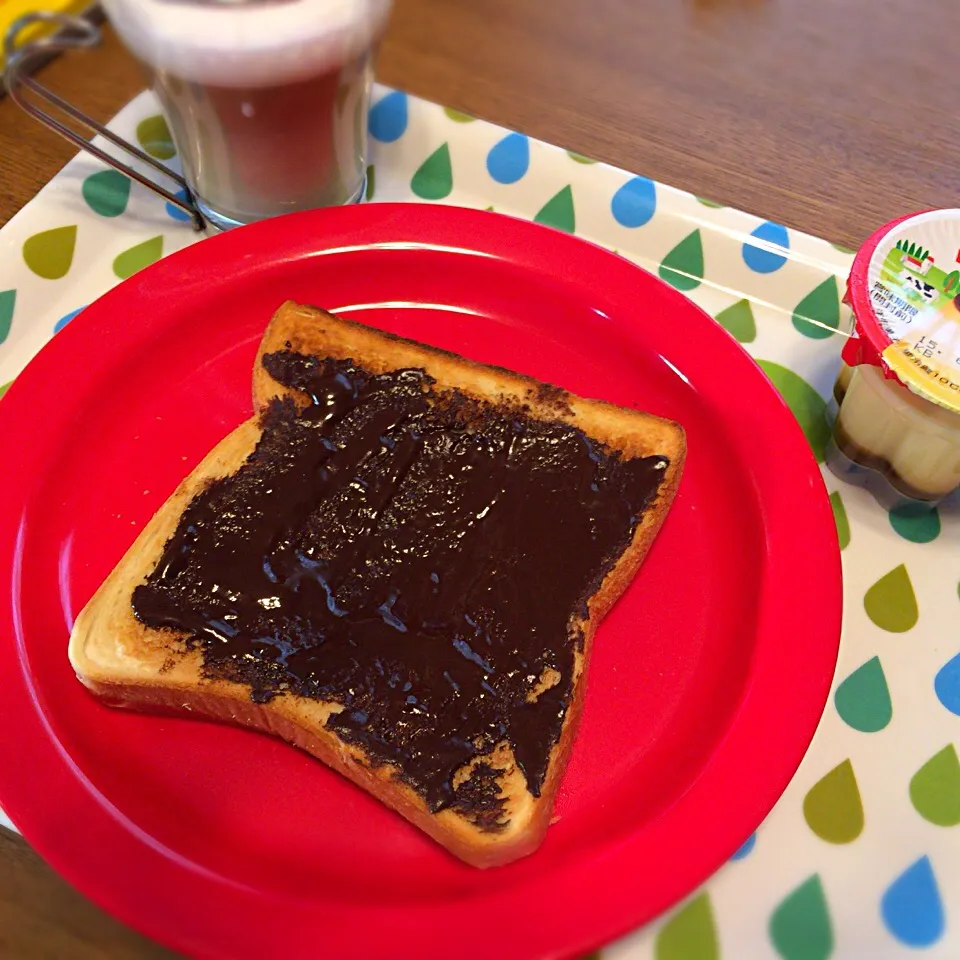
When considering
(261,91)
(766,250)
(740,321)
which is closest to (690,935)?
(740,321)

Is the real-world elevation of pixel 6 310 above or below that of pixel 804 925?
above

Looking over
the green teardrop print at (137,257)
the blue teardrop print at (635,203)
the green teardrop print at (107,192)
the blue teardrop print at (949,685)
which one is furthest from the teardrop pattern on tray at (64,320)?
the blue teardrop print at (949,685)

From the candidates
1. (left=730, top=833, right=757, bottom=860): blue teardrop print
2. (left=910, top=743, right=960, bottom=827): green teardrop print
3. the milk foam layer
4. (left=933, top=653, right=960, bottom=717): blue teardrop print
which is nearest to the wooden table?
the milk foam layer

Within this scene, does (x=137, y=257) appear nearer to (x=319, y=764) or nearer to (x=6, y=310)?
(x=6, y=310)

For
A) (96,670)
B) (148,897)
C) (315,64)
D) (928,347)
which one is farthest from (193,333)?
(928,347)

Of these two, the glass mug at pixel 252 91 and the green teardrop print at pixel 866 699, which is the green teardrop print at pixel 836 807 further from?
the glass mug at pixel 252 91

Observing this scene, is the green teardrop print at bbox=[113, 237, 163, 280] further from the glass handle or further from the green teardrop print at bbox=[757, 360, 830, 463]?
the green teardrop print at bbox=[757, 360, 830, 463]
